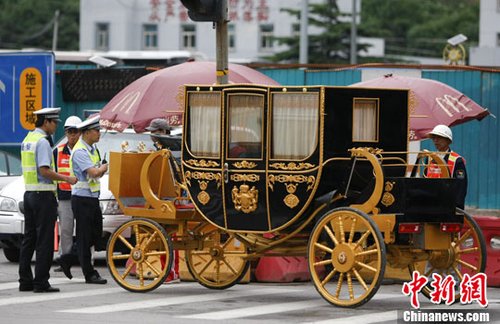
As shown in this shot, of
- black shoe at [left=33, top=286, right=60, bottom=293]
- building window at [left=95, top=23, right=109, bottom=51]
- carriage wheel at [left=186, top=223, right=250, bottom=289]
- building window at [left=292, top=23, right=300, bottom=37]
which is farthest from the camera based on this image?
building window at [left=95, top=23, right=109, bottom=51]

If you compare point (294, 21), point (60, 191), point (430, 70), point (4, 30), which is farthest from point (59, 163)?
point (4, 30)

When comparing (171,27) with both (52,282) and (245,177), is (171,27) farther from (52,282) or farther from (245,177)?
(245,177)

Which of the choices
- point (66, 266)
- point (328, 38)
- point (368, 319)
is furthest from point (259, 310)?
point (328, 38)

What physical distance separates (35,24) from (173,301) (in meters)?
79.8

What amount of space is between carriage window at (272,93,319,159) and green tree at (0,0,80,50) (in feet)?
253

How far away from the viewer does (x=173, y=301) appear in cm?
1413

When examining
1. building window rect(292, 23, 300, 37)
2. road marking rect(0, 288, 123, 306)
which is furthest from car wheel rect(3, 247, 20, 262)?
building window rect(292, 23, 300, 37)

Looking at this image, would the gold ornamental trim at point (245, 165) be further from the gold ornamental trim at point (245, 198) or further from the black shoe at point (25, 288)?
the black shoe at point (25, 288)

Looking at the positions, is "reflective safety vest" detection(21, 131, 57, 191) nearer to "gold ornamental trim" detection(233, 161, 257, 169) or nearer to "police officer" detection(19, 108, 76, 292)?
"police officer" detection(19, 108, 76, 292)

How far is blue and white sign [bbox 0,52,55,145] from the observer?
2431 centimetres

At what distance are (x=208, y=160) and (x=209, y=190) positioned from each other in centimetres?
30

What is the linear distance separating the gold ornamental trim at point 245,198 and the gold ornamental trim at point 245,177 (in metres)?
0.06

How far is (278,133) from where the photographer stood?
45.3 ft

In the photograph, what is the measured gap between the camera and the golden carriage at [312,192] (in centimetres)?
1325
